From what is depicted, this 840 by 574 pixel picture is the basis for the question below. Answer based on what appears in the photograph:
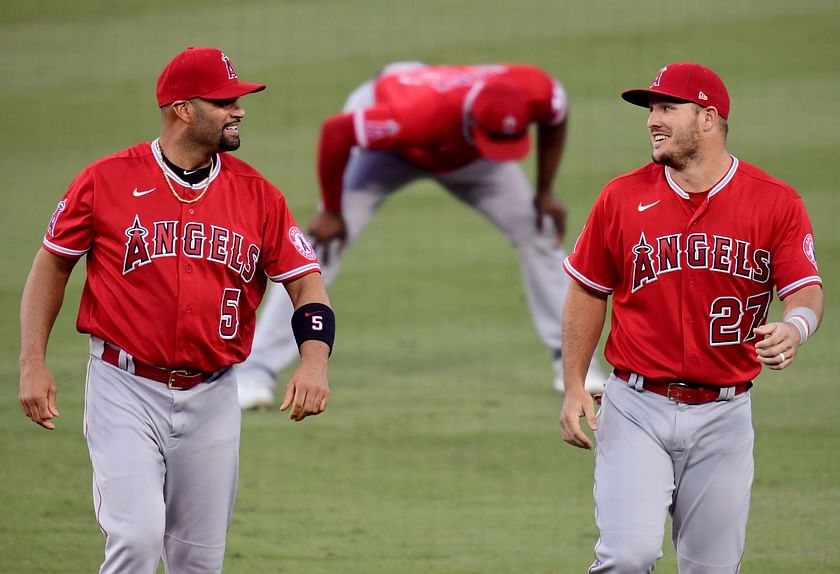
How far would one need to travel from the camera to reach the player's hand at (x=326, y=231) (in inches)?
304

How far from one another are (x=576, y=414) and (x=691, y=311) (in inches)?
18.0

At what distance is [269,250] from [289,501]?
2.17 metres

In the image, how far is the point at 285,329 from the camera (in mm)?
7664

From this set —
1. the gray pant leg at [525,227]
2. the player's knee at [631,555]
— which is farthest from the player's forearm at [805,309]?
the gray pant leg at [525,227]

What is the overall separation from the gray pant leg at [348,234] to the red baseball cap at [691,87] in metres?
3.63

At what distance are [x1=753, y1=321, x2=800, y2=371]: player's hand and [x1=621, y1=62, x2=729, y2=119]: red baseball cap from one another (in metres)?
0.71

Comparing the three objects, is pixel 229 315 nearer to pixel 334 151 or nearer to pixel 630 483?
pixel 630 483

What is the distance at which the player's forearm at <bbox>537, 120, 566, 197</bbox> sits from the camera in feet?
25.9

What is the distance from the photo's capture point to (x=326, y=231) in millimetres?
7719

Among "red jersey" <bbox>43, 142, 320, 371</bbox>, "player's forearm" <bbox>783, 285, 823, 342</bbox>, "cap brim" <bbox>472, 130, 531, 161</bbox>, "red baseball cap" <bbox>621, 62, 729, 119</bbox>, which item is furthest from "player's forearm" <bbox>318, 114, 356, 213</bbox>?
"player's forearm" <bbox>783, 285, 823, 342</bbox>

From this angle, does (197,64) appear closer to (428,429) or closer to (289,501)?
(289,501)

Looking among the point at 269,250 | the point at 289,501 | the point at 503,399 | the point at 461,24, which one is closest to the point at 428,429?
the point at 503,399

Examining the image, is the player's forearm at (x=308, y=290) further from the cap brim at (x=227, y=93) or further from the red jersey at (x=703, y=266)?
the red jersey at (x=703, y=266)

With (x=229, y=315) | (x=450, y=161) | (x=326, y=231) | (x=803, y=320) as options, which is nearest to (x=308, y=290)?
(x=229, y=315)
